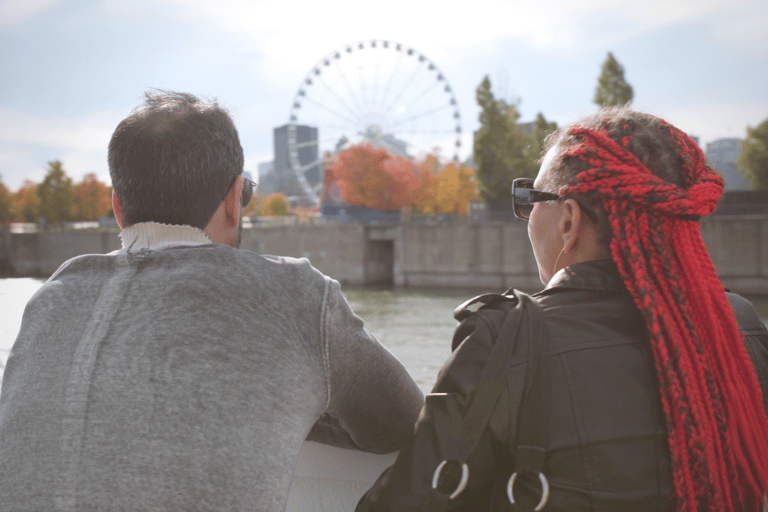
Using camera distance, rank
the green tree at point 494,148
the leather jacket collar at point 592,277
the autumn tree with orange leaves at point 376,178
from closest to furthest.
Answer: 1. the leather jacket collar at point 592,277
2. the green tree at point 494,148
3. the autumn tree with orange leaves at point 376,178

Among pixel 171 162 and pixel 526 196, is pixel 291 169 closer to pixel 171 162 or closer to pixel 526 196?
pixel 526 196

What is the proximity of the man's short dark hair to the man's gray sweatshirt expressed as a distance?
1.6 inches

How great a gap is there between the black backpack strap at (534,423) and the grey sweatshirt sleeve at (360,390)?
12.1 inches

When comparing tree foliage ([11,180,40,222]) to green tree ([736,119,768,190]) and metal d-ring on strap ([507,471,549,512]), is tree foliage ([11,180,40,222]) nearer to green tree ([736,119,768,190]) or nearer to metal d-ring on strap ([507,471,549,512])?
green tree ([736,119,768,190])

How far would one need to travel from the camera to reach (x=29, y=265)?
34656 millimetres

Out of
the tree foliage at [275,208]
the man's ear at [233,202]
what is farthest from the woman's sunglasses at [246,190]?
the tree foliage at [275,208]

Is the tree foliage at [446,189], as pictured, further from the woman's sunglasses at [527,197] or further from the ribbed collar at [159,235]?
the ribbed collar at [159,235]

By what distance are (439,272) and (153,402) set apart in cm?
2706

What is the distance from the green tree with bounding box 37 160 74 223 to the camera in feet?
151

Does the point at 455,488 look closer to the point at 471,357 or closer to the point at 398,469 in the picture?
the point at 398,469

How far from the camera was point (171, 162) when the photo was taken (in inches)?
45.3

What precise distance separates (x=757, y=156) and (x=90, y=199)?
147 ft

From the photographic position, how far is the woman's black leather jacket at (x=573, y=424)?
3.50 ft

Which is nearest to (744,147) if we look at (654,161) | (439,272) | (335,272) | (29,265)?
(439,272)
